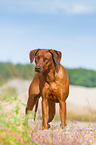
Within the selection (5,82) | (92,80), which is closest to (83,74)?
(92,80)

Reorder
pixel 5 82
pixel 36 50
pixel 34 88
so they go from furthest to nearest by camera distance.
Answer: pixel 5 82 < pixel 34 88 < pixel 36 50

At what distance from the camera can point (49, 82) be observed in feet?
16.3

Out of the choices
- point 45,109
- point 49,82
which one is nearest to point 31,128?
point 45,109

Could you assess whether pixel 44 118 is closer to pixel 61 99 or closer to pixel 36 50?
pixel 61 99

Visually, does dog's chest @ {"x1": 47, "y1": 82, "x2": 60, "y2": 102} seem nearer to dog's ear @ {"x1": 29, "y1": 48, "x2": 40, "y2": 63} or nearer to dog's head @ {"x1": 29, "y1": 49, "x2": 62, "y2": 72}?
dog's head @ {"x1": 29, "y1": 49, "x2": 62, "y2": 72}

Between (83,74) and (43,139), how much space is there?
15.7m

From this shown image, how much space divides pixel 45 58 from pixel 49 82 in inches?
21.9

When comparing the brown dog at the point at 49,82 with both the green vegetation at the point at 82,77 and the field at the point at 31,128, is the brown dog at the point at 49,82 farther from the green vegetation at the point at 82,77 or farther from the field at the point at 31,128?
the green vegetation at the point at 82,77

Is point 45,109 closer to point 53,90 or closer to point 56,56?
point 53,90

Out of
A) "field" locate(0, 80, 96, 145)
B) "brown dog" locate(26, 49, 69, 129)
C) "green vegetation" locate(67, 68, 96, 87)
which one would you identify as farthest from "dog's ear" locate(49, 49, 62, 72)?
"green vegetation" locate(67, 68, 96, 87)

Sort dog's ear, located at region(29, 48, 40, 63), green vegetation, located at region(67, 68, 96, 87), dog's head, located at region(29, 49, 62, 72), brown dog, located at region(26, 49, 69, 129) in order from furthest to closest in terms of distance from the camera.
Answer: green vegetation, located at region(67, 68, 96, 87) < dog's ear, located at region(29, 48, 40, 63) < brown dog, located at region(26, 49, 69, 129) < dog's head, located at region(29, 49, 62, 72)

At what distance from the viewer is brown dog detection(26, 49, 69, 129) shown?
185 inches

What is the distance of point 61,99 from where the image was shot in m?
4.98

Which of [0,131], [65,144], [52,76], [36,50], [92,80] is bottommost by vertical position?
[92,80]
